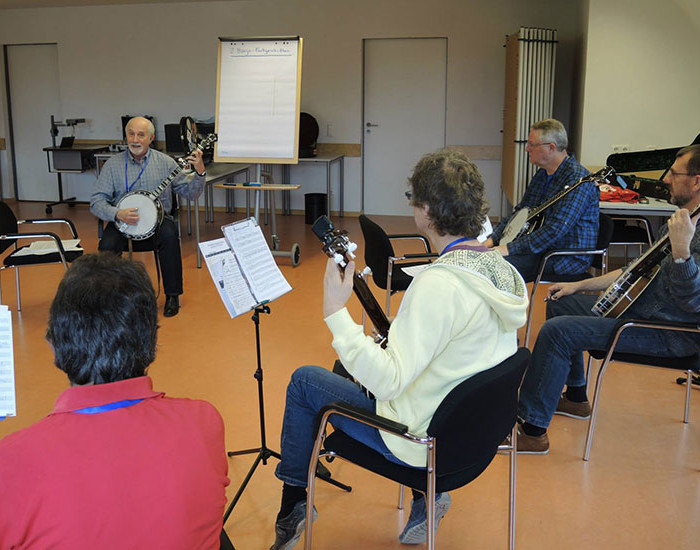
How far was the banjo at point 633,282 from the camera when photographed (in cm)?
269

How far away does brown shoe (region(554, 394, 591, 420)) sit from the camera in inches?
122

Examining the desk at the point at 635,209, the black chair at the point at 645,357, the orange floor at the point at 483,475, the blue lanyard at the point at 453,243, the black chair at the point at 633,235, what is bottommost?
the orange floor at the point at 483,475

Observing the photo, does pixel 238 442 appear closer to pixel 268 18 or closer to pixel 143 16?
pixel 268 18

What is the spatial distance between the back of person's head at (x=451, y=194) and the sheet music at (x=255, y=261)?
0.68m

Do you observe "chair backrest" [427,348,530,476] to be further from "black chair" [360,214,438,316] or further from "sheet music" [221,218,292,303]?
"black chair" [360,214,438,316]

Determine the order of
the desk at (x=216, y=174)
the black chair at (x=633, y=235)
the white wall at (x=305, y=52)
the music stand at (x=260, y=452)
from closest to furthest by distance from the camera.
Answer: the music stand at (x=260, y=452) < the black chair at (x=633, y=235) < the desk at (x=216, y=174) < the white wall at (x=305, y=52)

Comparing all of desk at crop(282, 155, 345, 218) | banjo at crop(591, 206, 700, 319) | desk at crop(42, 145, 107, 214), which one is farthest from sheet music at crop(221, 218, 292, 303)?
desk at crop(42, 145, 107, 214)

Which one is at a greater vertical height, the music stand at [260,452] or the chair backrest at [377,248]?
the chair backrest at [377,248]

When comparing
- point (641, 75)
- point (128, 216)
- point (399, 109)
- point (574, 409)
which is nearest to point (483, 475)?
point (574, 409)

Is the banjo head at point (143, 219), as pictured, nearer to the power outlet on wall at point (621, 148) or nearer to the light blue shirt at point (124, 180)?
the light blue shirt at point (124, 180)

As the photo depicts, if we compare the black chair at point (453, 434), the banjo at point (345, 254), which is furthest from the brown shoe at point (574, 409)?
the banjo at point (345, 254)

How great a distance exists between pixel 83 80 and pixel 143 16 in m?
1.13

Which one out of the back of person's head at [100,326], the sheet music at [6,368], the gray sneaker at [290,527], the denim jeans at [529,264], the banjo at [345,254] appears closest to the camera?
the back of person's head at [100,326]

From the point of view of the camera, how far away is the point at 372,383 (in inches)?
67.5
